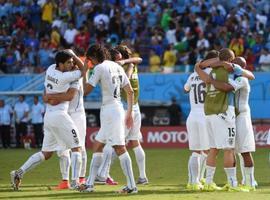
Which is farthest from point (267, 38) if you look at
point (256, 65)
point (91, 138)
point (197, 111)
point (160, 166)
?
point (197, 111)

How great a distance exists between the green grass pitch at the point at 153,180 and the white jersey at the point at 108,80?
1.58m

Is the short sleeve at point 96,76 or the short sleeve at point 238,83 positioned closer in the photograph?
the short sleeve at point 96,76

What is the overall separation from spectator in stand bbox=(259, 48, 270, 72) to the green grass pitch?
4.84 meters

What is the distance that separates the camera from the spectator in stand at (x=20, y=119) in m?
34.5

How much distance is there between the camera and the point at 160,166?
23.2 metres

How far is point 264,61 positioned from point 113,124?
19.2 m

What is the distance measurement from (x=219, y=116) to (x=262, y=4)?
884 inches

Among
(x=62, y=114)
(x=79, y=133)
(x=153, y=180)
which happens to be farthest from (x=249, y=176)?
(x=153, y=180)

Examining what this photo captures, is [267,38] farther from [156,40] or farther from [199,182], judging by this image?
[199,182]

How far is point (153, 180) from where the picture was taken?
63.1 feet

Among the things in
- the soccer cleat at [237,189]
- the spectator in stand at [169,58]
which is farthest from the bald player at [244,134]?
the spectator in stand at [169,58]

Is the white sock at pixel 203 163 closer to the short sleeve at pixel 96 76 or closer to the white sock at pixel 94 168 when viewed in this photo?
the white sock at pixel 94 168

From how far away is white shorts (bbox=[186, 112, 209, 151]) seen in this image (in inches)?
647

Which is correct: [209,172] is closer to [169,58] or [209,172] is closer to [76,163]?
[76,163]
